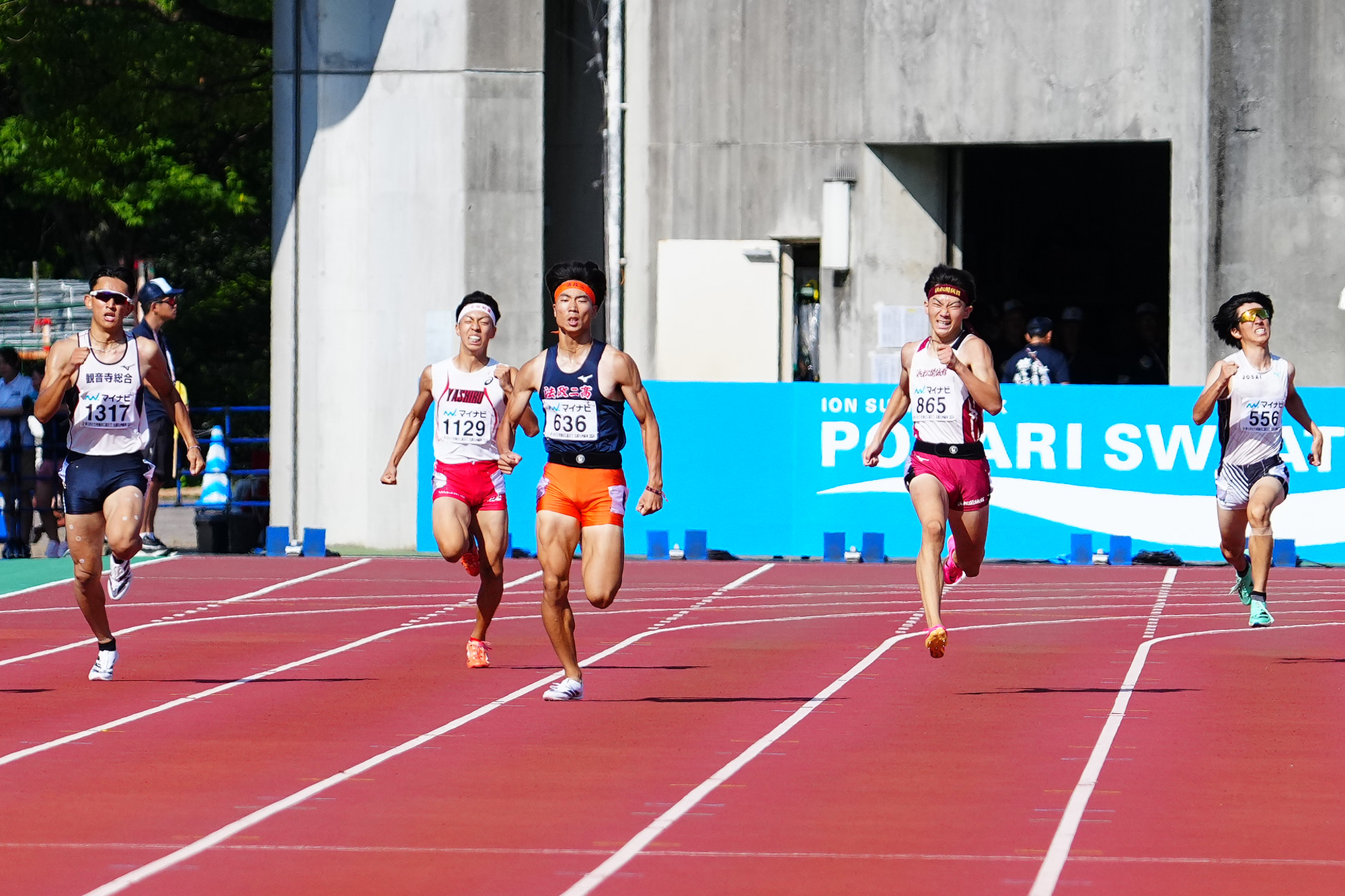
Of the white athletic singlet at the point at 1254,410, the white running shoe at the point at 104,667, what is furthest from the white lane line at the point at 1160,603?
the white running shoe at the point at 104,667

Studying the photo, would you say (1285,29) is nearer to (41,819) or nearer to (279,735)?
(279,735)

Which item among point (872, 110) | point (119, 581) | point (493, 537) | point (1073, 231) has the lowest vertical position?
point (119, 581)

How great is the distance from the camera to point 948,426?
12242 mm

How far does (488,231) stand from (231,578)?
566cm

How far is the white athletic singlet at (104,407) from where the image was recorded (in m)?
12.2

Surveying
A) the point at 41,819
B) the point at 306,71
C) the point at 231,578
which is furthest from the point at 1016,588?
the point at 41,819

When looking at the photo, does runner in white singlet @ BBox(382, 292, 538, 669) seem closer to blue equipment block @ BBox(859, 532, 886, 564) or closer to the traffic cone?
blue equipment block @ BBox(859, 532, 886, 564)

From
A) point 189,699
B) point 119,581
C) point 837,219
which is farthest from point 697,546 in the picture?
point 189,699

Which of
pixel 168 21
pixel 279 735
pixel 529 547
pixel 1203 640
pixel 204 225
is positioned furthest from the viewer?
pixel 204 225

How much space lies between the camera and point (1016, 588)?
18.7 meters

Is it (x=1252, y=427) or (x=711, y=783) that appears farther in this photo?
(x=1252, y=427)

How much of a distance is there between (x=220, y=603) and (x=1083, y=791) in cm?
973

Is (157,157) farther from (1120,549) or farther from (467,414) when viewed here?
(467,414)

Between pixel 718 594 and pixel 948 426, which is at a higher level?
pixel 948 426
